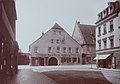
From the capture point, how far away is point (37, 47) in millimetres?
11719

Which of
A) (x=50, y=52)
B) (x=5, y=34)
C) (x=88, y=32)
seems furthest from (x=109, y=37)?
(x=50, y=52)

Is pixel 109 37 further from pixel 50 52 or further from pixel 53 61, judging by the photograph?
pixel 53 61

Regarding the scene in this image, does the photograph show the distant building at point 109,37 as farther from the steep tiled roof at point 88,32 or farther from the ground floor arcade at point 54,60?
the ground floor arcade at point 54,60

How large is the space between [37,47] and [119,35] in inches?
244

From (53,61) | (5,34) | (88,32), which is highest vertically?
(88,32)

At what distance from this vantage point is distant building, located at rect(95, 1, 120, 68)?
649 cm

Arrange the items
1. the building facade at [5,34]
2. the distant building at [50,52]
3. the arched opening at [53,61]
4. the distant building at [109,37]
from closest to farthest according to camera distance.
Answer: the building facade at [5,34] → the distant building at [109,37] → the distant building at [50,52] → the arched opening at [53,61]

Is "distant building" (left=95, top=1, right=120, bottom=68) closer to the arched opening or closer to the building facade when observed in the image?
the building facade

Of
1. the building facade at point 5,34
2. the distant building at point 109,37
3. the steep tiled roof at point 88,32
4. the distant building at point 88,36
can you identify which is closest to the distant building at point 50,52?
the distant building at point 88,36

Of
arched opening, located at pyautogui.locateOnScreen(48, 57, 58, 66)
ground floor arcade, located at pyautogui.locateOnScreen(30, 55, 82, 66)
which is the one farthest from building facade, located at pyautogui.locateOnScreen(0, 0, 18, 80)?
arched opening, located at pyautogui.locateOnScreen(48, 57, 58, 66)

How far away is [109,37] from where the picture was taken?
736 centimetres

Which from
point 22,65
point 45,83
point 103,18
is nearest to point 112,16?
point 103,18

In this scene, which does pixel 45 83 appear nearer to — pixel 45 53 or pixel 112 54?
pixel 112 54

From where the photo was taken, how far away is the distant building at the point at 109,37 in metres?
6.49
